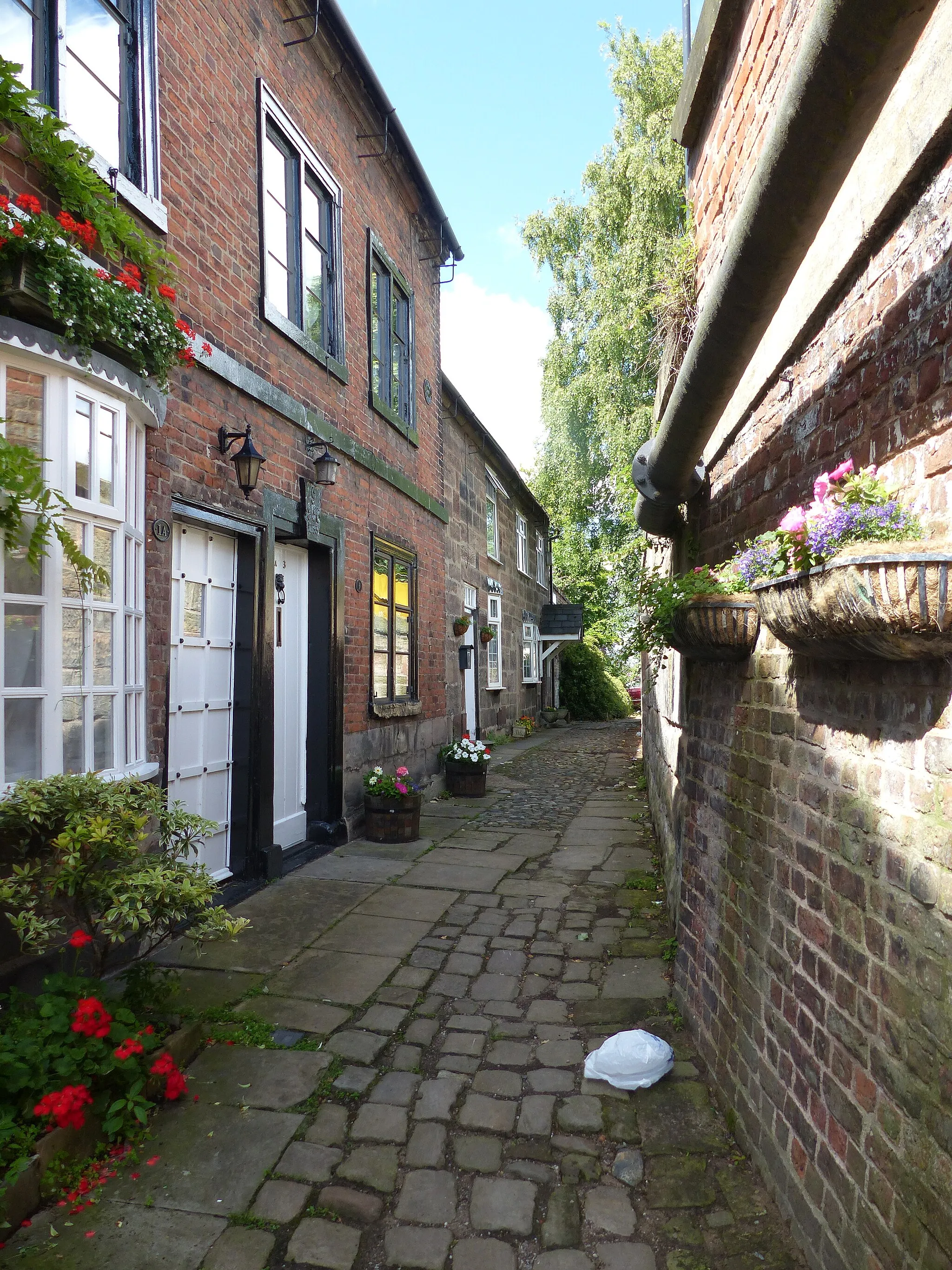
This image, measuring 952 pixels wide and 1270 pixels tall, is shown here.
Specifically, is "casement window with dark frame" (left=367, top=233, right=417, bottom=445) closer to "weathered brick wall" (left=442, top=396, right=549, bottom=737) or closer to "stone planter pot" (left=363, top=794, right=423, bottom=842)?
"weathered brick wall" (left=442, top=396, right=549, bottom=737)

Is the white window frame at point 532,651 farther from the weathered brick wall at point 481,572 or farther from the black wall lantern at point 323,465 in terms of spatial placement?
the black wall lantern at point 323,465

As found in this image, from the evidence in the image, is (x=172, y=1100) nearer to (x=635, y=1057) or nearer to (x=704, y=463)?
(x=635, y=1057)

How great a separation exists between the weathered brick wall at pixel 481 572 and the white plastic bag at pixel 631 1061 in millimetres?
7224

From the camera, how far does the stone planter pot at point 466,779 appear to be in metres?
9.07

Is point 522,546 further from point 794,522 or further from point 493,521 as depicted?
point 794,522

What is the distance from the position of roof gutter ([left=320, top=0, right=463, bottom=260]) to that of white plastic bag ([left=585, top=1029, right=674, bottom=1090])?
7468 millimetres

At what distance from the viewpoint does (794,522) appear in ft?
6.06

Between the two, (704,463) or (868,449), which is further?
(704,463)

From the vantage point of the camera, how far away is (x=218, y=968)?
3891 mm

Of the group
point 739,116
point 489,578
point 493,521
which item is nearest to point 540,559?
point 493,521

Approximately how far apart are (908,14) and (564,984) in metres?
3.81

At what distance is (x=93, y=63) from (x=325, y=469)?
278 centimetres

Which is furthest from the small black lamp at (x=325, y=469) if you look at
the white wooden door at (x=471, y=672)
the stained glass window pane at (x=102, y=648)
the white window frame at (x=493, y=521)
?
the white window frame at (x=493, y=521)

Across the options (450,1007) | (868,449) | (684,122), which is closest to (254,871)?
(450,1007)
